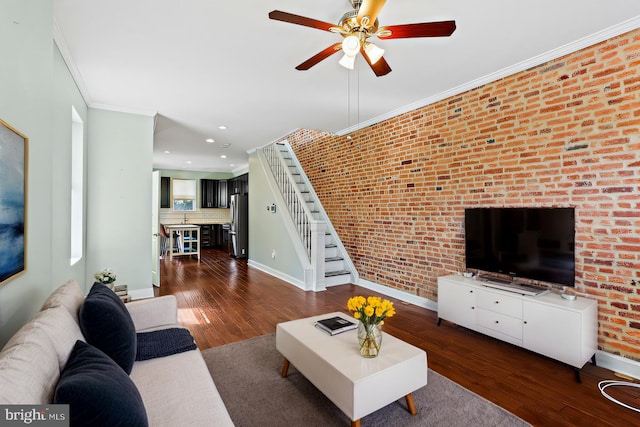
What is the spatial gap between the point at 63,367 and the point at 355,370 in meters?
1.37

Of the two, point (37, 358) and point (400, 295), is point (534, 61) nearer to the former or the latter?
point (400, 295)

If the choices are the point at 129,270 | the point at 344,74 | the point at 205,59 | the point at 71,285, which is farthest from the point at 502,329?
the point at 129,270

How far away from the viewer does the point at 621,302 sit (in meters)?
2.44

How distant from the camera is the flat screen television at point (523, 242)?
269cm

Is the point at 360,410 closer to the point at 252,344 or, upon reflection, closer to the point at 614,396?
the point at 252,344

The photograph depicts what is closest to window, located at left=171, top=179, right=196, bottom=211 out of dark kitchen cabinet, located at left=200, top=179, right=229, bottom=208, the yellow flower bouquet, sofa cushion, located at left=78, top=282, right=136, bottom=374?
dark kitchen cabinet, located at left=200, top=179, right=229, bottom=208

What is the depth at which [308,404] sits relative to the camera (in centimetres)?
208

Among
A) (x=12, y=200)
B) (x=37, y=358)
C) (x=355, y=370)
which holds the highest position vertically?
(x=12, y=200)

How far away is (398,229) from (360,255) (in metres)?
1.04

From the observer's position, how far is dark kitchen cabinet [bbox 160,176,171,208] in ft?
33.1

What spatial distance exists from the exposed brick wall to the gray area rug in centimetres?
143

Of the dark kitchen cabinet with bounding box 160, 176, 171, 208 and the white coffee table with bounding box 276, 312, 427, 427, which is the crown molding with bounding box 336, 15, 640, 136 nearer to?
the white coffee table with bounding box 276, 312, 427, 427

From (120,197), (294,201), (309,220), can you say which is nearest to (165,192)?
(294,201)

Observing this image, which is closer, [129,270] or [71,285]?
[71,285]
